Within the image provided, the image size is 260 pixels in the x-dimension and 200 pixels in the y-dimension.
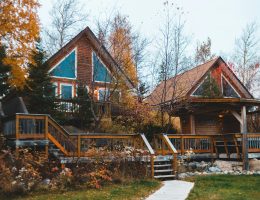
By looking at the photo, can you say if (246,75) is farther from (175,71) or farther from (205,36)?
(175,71)

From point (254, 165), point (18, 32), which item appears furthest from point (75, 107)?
point (254, 165)

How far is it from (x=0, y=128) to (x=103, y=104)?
280 inches

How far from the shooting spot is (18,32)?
72.9ft

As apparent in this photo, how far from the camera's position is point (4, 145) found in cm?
1477

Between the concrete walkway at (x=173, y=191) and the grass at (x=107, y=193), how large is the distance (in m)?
0.33

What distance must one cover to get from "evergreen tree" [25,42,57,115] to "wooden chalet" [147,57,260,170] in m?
6.52

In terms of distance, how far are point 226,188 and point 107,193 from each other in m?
4.06

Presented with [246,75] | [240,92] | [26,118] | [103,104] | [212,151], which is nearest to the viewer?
[26,118]

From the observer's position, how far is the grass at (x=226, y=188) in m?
10.7

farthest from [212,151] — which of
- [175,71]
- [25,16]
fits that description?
[25,16]

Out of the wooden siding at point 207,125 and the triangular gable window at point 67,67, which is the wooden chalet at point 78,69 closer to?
the triangular gable window at point 67,67

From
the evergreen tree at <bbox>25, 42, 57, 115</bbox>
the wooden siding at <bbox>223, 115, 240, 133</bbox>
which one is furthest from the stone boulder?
the evergreen tree at <bbox>25, 42, 57, 115</bbox>

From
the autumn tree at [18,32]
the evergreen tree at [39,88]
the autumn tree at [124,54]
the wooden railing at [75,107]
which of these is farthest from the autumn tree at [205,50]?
the evergreen tree at [39,88]

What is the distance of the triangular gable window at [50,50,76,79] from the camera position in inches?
966
